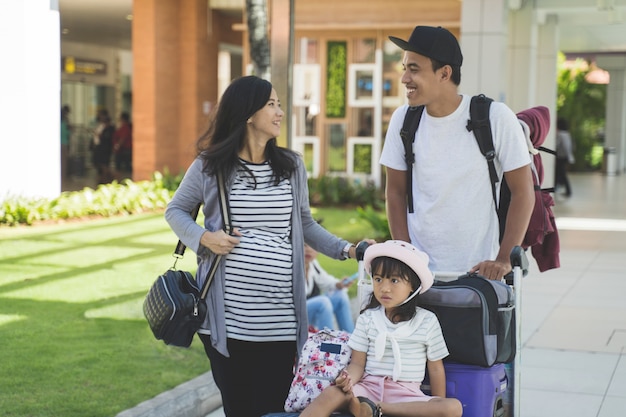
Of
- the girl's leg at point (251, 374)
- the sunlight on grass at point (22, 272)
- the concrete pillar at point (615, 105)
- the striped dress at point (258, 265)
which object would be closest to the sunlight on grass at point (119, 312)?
the sunlight on grass at point (22, 272)

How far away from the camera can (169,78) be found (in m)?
24.1

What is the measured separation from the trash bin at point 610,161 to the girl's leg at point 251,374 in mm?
36100

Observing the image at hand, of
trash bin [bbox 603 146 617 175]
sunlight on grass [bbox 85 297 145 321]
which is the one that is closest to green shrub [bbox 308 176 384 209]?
sunlight on grass [bbox 85 297 145 321]

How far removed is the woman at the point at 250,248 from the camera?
4.18 m

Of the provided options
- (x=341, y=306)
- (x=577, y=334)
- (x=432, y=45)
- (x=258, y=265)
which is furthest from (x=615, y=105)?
(x=258, y=265)

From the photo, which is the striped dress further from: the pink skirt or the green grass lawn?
the green grass lawn

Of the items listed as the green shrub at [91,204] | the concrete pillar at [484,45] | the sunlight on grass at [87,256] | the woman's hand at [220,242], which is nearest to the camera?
the woman's hand at [220,242]

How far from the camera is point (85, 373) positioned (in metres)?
6.56

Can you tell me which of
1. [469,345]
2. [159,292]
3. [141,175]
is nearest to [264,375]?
[159,292]

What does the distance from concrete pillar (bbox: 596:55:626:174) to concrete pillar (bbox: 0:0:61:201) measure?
1181 inches

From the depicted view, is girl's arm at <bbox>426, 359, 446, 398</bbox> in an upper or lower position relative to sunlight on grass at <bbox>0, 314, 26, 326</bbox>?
upper

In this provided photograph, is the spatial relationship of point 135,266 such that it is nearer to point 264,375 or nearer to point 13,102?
point 13,102

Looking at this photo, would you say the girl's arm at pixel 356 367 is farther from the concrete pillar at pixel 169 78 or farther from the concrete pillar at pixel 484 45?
the concrete pillar at pixel 169 78

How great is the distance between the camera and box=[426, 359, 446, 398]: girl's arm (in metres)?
3.80
